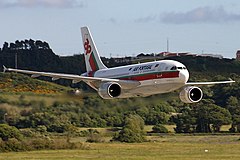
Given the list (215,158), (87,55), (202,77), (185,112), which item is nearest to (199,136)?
(185,112)

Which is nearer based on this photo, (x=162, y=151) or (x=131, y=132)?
(x=162, y=151)

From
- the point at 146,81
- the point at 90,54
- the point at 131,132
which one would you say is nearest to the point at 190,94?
the point at 146,81

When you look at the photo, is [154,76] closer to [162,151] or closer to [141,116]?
[141,116]

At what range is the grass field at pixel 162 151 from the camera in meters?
Result: 130

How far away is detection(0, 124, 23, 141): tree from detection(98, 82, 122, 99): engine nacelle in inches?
2094

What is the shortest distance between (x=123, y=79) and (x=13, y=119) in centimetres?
1556

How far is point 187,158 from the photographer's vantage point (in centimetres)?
12744

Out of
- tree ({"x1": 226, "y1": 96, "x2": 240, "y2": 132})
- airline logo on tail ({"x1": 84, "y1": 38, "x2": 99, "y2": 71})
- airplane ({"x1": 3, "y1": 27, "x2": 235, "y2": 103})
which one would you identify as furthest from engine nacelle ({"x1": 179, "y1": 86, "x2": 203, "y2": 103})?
tree ({"x1": 226, "y1": 96, "x2": 240, "y2": 132})

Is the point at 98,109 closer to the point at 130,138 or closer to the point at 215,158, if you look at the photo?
the point at 215,158

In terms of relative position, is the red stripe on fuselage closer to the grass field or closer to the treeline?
the treeline

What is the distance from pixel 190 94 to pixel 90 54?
2114 cm

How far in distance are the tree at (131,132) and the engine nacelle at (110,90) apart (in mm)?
65077

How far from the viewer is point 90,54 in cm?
9794

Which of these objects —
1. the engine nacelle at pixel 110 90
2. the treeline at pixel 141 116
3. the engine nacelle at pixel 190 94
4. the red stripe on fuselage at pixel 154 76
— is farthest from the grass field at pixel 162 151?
the engine nacelle at pixel 190 94
